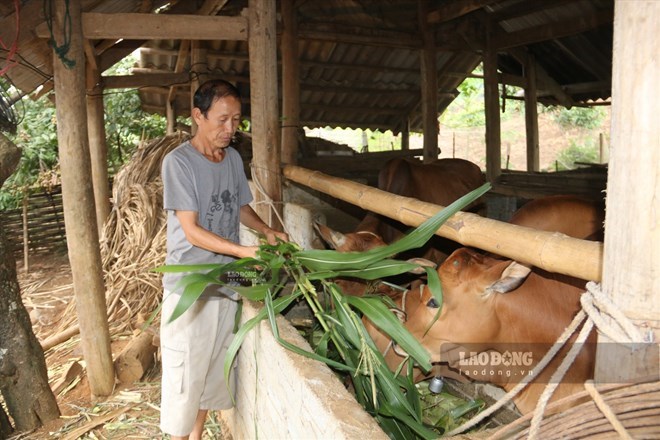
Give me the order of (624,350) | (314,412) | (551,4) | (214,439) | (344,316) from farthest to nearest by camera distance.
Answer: (551,4) < (214,439) < (344,316) < (314,412) < (624,350)

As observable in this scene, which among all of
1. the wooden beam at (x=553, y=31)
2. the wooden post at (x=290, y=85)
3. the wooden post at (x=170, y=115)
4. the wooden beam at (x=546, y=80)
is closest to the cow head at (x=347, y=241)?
the wooden post at (x=290, y=85)

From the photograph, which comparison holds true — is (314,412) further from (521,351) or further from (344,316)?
(521,351)

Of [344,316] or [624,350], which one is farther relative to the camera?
[344,316]

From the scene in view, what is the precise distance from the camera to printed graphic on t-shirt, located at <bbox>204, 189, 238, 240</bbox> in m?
2.94

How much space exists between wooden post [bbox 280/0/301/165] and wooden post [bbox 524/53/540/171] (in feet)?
18.9

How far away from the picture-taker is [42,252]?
10.2m

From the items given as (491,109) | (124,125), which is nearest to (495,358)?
(491,109)

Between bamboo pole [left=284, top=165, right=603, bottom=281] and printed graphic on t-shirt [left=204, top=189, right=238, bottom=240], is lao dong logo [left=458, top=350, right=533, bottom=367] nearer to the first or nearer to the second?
bamboo pole [left=284, top=165, right=603, bottom=281]

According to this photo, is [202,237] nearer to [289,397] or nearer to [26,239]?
[289,397]

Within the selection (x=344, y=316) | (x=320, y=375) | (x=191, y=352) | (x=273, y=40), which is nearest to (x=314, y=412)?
(x=320, y=375)

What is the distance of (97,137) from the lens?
25.0ft

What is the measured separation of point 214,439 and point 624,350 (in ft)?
10.5

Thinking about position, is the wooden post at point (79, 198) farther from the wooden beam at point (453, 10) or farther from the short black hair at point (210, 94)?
the wooden beam at point (453, 10)

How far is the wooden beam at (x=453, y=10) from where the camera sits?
6926 mm
